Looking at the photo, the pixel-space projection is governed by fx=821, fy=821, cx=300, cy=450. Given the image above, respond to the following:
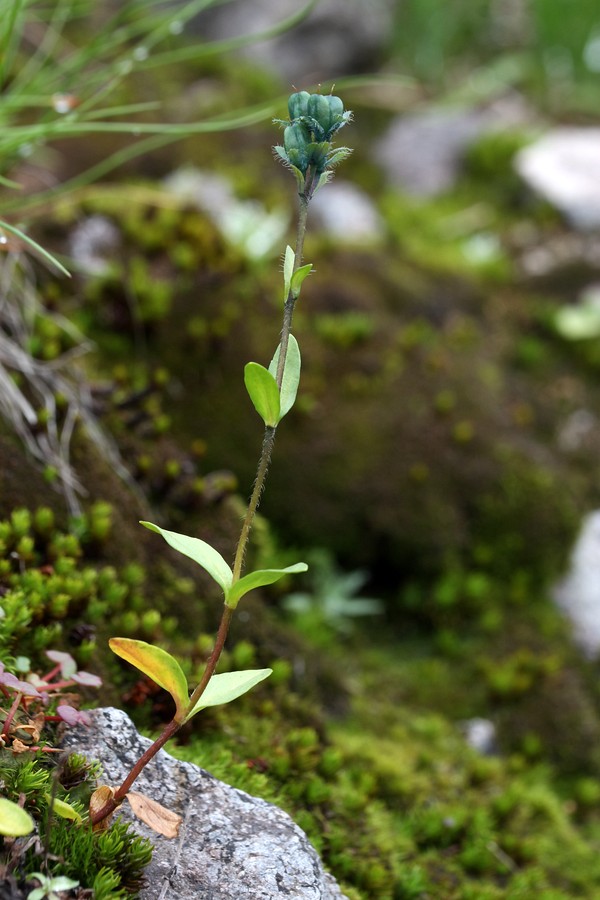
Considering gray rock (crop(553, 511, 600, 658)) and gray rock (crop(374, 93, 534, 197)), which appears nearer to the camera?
gray rock (crop(553, 511, 600, 658))

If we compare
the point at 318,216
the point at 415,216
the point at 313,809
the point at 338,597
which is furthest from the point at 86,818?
the point at 415,216

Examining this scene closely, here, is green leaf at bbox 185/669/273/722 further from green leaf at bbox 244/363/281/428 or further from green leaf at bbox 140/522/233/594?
green leaf at bbox 244/363/281/428

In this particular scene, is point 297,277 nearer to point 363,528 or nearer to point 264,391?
point 264,391

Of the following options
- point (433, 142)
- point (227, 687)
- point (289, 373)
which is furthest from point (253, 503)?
point (433, 142)

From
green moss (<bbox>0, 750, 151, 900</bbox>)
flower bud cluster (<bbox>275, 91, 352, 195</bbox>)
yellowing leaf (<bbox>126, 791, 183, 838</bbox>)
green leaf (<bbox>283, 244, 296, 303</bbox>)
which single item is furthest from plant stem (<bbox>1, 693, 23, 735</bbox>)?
flower bud cluster (<bbox>275, 91, 352, 195</bbox>)

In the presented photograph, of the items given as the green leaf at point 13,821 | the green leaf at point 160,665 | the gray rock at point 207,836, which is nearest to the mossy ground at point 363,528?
the gray rock at point 207,836

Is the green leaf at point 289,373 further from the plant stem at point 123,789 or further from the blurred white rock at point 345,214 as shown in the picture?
the blurred white rock at point 345,214
